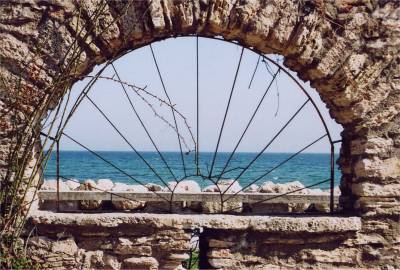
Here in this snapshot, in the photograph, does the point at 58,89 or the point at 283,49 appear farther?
the point at 283,49

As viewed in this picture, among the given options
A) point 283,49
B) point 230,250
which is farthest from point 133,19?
point 230,250

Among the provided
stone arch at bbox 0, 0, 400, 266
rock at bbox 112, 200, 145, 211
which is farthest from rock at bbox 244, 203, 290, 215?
stone arch at bbox 0, 0, 400, 266

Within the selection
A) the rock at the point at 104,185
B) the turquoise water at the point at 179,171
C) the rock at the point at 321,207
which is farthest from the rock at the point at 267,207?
the turquoise water at the point at 179,171

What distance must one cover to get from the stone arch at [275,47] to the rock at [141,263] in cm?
99

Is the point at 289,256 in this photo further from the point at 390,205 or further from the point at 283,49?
the point at 283,49

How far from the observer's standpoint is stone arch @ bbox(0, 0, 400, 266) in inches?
144

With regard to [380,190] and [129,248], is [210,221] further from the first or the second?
[380,190]

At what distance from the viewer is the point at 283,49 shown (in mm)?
3926

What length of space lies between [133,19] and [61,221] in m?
1.38

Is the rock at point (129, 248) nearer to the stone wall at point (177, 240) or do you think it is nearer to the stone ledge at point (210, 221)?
the stone wall at point (177, 240)

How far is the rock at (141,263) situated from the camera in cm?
381

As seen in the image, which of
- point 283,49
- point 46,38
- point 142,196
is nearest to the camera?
point 46,38

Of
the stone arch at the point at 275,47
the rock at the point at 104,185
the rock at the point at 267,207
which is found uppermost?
the stone arch at the point at 275,47

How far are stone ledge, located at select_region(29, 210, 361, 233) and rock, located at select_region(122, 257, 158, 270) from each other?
232 millimetres
